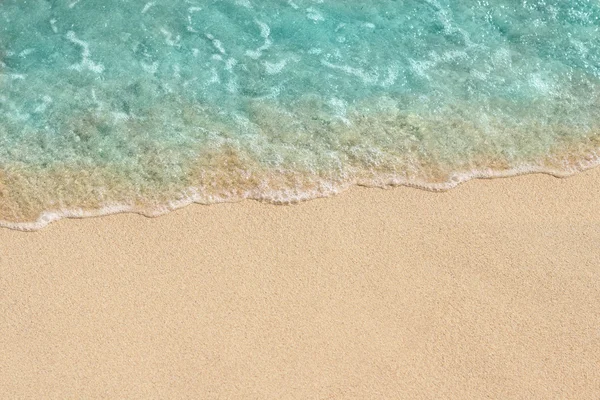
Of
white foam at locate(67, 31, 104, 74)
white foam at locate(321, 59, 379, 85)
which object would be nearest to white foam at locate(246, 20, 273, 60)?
white foam at locate(321, 59, 379, 85)

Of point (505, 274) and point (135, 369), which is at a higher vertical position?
point (505, 274)

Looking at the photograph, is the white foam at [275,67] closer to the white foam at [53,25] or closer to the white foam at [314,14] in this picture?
the white foam at [314,14]

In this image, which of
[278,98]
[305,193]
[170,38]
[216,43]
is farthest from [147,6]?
[305,193]

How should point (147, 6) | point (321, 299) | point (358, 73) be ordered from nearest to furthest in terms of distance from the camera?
point (321, 299)
point (358, 73)
point (147, 6)

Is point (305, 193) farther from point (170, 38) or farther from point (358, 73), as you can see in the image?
point (170, 38)

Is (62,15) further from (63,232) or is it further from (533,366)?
(533,366)

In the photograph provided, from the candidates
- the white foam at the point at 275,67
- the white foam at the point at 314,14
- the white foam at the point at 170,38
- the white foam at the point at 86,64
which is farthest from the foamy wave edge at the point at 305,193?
the white foam at the point at 314,14

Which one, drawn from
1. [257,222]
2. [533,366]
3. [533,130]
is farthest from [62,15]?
[533,366]
